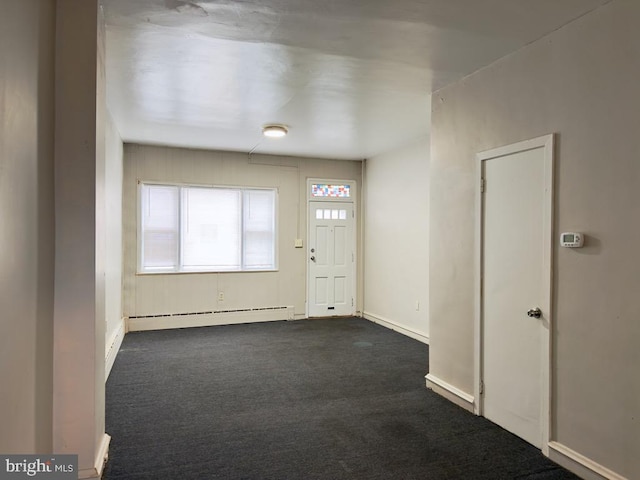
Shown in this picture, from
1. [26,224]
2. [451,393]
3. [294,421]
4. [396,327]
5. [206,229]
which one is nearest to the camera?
[26,224]

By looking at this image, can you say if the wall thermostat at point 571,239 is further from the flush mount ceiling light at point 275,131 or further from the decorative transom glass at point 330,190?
the decorative transom glass at point 330,190

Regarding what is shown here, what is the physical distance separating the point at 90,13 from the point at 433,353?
337 centimetres

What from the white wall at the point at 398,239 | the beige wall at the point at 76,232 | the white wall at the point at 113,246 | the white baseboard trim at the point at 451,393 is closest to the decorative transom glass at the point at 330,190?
the white wall at the point at 398,239

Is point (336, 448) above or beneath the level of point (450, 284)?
beneath

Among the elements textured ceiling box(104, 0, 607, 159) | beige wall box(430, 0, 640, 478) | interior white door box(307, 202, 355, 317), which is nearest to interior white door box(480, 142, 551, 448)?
beige wall box(430, 0, 640, 478)

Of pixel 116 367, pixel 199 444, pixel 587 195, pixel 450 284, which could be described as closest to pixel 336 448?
pixel 199 444

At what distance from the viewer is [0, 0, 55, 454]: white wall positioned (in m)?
1.47

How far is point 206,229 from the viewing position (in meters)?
6.14

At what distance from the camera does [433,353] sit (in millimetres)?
3662

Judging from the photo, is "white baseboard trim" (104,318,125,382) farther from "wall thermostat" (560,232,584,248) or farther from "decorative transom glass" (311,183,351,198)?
"wall thermostat" (560,232,584,248)

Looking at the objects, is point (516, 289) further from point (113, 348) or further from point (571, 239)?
point (113, 348)

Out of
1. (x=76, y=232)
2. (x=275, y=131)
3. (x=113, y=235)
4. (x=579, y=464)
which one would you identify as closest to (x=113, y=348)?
(x=113, y=235)

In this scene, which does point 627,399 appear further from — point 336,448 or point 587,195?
point 336,448

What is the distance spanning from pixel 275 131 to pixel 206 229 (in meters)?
2.04
